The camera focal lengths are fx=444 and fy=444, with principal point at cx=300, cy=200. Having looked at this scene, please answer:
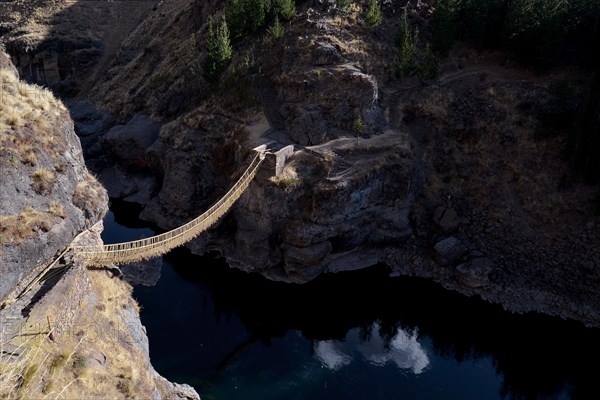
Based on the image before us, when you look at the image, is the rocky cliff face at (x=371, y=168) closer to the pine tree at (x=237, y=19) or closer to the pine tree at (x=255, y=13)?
the pine tree at (x=237, y=19)

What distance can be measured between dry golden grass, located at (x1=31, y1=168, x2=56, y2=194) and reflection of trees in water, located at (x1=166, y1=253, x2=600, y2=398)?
1547 cm

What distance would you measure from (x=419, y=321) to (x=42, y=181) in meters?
24.6

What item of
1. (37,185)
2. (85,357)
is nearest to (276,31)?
(37,185)

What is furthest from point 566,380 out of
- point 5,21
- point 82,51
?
point 5,21

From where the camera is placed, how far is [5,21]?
60906mm

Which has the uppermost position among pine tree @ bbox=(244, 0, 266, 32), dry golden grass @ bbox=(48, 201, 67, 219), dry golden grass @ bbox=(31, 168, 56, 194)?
pine tree @ bbox=(244, 0, 266, 32)

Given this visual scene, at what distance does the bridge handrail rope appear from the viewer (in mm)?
18406

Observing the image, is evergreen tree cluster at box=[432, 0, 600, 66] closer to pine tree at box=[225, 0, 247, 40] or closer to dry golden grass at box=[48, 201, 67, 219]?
pine tree at box=[225, 0, 247, 40]

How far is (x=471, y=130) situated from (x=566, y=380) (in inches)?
796

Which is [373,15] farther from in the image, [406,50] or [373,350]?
[373,350]

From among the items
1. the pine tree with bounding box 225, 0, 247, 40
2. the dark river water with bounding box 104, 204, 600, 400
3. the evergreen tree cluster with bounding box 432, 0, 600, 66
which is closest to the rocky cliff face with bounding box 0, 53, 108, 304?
the dark river water with bounding box 104, 204, 600, 400

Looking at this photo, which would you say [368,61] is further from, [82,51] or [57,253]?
[82,51]

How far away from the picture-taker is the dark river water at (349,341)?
2444 cm

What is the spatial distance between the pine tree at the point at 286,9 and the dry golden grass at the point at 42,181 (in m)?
29.1
